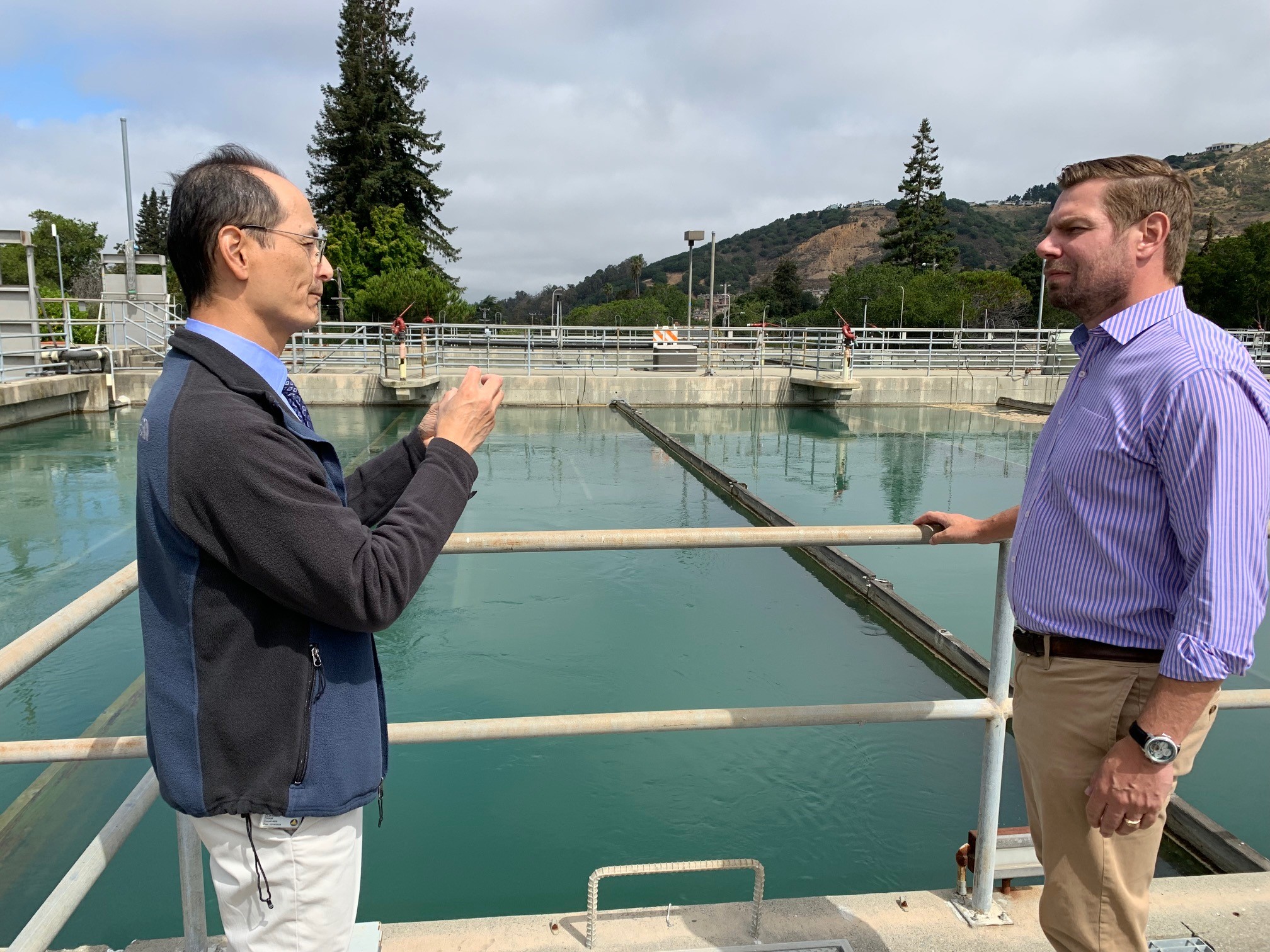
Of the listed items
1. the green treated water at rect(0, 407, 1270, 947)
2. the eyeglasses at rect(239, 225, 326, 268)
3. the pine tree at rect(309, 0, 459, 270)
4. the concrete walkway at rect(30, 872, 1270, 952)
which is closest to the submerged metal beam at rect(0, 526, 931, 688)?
the eyeglasses at rect(239, 225, 326, 268)

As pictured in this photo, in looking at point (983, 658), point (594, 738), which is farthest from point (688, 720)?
point (983, 658)

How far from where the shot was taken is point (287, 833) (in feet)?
3.85

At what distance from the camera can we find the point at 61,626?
4.30 ft

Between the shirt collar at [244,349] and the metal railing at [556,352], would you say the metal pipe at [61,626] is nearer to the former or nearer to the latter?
the shirt collar at [244,349]

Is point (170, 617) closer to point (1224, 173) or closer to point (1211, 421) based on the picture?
point (1211, 421)

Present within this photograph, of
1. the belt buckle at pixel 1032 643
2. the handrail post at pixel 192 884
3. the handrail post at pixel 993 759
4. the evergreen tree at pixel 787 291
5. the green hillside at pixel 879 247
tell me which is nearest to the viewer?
the belt buckle at pixel 1032 643

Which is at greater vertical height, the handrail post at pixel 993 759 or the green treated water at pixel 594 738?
the handrail post at pixel 993 759

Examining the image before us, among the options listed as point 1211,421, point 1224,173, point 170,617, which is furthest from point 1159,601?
point 1224,173

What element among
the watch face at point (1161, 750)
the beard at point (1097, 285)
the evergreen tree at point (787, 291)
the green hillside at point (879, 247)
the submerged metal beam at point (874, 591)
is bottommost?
the submerged metal beam at point (874, 591)

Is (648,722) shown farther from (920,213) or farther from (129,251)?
(920,213)

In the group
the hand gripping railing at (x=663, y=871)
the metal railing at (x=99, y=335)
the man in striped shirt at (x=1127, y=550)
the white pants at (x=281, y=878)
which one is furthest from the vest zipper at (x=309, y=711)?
the metal railing at (x=99, y=335)

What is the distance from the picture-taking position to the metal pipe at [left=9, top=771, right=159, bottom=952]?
1.25m

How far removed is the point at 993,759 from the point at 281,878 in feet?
4.70

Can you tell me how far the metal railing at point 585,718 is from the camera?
1.37m
